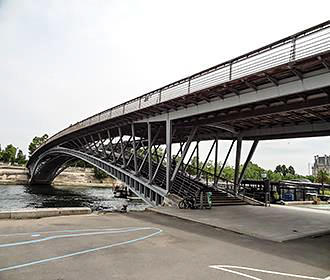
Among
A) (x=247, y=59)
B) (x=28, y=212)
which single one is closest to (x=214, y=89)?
(x=247, y=59)

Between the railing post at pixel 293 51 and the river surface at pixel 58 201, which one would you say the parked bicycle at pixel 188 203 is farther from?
the river surface at pixel 58 201

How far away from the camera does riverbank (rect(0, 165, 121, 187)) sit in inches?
3140

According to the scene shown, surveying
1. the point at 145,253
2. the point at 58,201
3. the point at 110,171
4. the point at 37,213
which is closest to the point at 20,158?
the point at 58,201

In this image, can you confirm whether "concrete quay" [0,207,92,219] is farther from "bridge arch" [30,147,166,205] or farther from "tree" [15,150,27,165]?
"tree" [15,150,27,165]

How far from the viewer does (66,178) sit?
90.6 metres

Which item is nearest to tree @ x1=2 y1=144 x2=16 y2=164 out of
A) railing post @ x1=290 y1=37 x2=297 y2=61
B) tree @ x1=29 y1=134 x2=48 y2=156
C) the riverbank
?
tree @ x1=29 y1=134 x2=48 y2=156

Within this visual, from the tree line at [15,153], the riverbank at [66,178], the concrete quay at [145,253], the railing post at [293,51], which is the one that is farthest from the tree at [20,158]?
the railing post at [293,51]

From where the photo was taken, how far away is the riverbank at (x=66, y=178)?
79750 mm

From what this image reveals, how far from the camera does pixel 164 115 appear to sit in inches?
896

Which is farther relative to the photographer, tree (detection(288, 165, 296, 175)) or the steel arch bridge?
tree (detection(288, 165, 296, 175))

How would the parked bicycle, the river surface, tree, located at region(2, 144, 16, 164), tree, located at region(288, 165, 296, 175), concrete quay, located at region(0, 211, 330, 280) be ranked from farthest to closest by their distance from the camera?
1. tree, located at region(288, 165, 296, 175)
2. tree, located at region(2, 144, 16, 164)
3. the river surface
4. the parked bicycle
5. concrete quay, located at region(0, 211, 330, 280)

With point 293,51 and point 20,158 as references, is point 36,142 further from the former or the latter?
point 293,51

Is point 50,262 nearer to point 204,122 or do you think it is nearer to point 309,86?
point 309,86

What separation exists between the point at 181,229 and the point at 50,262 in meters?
6.16
